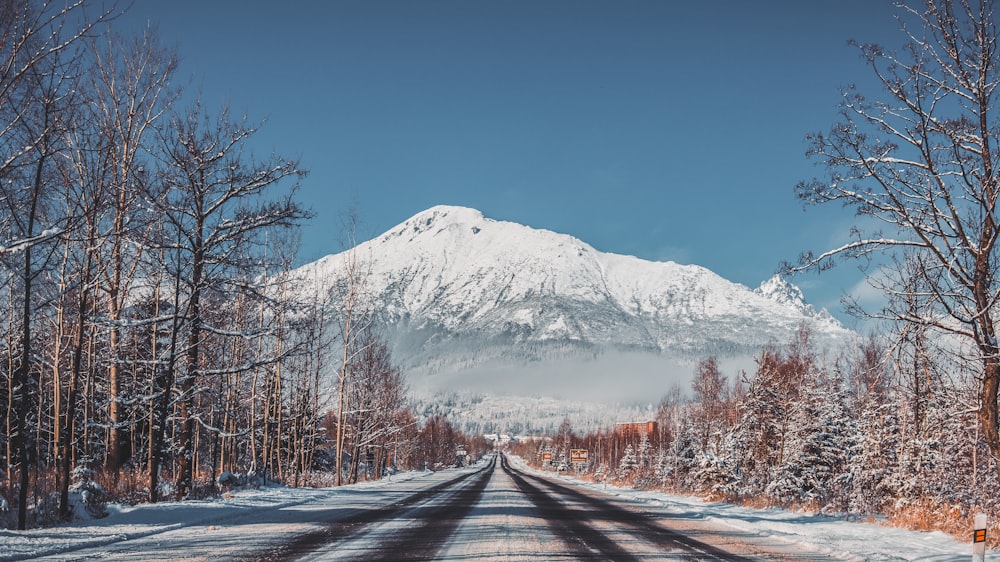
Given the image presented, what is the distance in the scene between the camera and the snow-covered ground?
930 centimetres

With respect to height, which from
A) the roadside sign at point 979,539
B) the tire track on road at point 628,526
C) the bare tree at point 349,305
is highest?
the bare tree at point 349,305

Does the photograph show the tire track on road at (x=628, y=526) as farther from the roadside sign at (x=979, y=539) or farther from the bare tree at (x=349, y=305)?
the bare tree at (x=349, y=305)

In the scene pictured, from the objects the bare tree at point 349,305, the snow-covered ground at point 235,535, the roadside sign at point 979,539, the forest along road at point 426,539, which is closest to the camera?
the roadside sign at point 979,539

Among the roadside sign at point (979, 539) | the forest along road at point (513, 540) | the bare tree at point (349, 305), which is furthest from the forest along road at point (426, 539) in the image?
the bare tree at point (349, 305)

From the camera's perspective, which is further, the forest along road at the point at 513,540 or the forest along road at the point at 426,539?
the forest along road at the point at 513,540

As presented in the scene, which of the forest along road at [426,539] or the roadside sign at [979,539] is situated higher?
the roadside sign at [979,539]

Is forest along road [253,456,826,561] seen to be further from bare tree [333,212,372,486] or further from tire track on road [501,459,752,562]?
bare tree [333,212,372,486]

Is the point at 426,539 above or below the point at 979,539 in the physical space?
below

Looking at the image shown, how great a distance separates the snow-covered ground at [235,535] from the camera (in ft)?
30.5

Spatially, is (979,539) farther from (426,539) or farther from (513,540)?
(426,539)

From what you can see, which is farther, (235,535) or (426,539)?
(426,539)

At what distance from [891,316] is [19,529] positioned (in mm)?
14838

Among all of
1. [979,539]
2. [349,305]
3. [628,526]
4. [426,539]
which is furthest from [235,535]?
[349,305]

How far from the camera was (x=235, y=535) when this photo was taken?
37.4 ft
